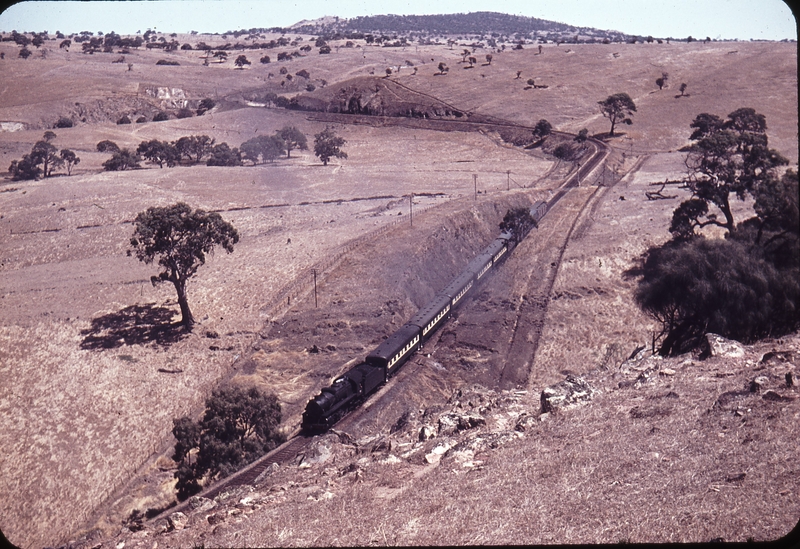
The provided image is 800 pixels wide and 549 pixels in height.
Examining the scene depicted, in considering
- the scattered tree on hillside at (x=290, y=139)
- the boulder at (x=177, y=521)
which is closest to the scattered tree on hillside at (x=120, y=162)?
the scattered tree on hillside at (x=290, y=139)

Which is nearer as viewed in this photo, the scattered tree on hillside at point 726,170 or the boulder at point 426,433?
the boulder at point 426,433

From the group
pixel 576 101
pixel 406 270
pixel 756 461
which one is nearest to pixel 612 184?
pixel 406 270

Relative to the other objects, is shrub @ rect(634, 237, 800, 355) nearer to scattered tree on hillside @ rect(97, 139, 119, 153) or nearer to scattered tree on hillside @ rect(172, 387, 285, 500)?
scattered tree on hillside @ rect(172, 387, 285, 500)

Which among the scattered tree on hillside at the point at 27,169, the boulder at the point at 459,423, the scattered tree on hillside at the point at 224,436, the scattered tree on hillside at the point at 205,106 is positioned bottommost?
the scattered tree on hillside at the point at 224,436

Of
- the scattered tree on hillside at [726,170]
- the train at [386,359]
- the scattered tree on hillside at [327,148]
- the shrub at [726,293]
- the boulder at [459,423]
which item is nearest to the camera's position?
the boulder at [459,423]

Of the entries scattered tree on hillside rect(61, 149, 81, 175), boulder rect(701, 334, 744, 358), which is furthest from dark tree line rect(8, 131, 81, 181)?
boulder rect(701, 334, 744, 358)

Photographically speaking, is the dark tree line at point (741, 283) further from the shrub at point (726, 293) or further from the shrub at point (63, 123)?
the shrub at point (63, 123)

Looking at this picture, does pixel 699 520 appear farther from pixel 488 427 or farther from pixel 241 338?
pixel 241 338
